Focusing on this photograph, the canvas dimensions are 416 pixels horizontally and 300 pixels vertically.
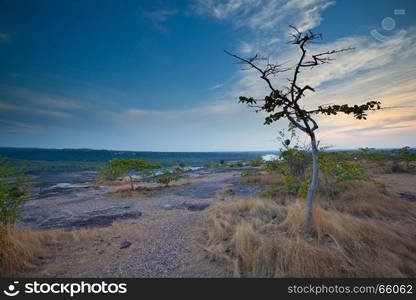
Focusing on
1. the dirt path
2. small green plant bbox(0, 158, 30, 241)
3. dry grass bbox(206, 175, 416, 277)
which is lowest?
the dirt path

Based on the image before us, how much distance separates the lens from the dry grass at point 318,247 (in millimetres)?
3197

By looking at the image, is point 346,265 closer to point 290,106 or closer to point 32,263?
point 290,106

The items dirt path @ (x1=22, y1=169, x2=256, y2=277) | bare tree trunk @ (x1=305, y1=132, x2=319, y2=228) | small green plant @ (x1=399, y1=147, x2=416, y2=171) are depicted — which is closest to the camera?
dirt path @ (x1=22, y1=169, x2=256, y2=277)

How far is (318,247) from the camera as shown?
3648 millimetres

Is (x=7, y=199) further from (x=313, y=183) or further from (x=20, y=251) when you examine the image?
(x=313, y=183)

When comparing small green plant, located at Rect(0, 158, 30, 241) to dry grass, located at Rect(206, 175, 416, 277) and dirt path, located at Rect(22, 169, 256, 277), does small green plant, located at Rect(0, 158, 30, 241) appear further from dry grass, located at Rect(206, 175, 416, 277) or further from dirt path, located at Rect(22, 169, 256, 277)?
dry grass, located at Rect(206, 175, 416, 277)

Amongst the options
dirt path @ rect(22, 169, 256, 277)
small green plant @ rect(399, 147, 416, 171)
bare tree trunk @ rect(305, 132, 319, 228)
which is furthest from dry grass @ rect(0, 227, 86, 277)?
small green plant @ rect(399, 147, 416, 171)

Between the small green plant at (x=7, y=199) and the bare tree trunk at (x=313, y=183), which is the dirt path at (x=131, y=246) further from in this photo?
the bare tree trunk at (x=313, y=183)

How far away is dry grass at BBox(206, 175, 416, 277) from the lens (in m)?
3.20

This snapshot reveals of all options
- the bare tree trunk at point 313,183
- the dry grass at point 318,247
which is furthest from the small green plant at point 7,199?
the bare tree trunk at point 313,183

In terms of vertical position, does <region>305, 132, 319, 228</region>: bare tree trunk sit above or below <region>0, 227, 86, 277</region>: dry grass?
above

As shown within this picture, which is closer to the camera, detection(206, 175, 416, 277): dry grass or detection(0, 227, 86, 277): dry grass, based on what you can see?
detection(206, 175, 416, 277): dry grass

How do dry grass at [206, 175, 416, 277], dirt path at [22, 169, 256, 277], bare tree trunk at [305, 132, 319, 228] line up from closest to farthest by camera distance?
1. dry grass at [206, 175, 416, 277]
2. dirt path at [22, 169, 256, 277]
3. bare tree trunk at [305, 132, 319, 228]

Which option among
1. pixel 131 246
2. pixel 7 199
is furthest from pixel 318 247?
pixel 7 199
